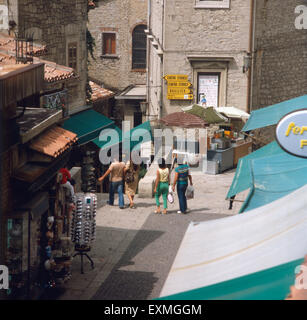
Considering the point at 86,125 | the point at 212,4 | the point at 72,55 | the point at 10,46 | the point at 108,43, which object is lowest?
the point at 86,125

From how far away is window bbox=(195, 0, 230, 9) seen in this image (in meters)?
24.7

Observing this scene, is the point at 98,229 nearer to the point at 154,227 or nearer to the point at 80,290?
the point at 154,227

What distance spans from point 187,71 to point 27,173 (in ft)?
52.3

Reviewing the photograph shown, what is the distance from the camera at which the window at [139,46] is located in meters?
39.0

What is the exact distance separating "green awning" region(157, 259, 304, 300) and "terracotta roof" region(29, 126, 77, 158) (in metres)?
4.31

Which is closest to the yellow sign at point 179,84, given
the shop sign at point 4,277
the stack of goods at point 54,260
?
the stack of goods at point 54,260

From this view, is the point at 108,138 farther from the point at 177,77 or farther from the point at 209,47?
the point at 209,47

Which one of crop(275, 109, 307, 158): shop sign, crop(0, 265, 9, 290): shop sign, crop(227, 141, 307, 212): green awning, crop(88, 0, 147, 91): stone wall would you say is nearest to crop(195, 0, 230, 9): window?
crop(227, 141, 307, 212): green awning

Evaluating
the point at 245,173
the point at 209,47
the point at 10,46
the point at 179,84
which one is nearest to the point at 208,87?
the point at 179,84

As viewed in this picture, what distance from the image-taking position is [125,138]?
22.6 m

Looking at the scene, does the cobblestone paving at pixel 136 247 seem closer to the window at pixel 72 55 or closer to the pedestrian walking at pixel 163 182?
the pedestrian walking at pixel 163 182

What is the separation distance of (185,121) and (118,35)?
18.5 m

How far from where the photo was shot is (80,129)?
20266 mm

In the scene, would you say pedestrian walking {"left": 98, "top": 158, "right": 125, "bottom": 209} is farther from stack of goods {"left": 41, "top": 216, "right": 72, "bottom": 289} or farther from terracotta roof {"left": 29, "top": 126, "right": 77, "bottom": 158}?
stack of goods {"left": 41, "top": 216, "right": 72, "bottom": 289}
